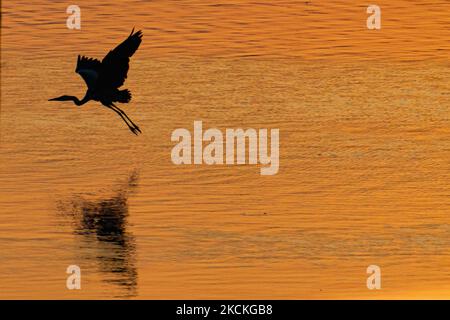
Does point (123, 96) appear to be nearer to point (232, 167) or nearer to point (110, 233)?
point (232, 167)

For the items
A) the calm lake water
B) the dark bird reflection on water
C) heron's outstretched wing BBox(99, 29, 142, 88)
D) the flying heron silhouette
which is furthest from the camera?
the flying heron silhouette

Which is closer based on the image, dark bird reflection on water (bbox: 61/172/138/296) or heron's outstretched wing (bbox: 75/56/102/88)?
dark bird reflection on water (bbox: 61/172/138/296)

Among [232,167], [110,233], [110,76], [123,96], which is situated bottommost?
[110,233]

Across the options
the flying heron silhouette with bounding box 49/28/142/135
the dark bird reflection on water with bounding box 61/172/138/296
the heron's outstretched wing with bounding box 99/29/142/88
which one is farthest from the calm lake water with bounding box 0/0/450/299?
the heron's outstretched wing with bounding box 99/29/142/88

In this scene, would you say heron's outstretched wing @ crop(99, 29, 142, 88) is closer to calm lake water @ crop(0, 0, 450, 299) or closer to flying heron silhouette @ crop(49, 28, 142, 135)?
flying heron silhouette @ crop(49, 28, 142, 135)

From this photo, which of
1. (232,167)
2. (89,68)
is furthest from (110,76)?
(232,167)

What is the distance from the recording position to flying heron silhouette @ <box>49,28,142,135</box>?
19.4 m

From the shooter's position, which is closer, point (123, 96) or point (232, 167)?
point (232, 167)

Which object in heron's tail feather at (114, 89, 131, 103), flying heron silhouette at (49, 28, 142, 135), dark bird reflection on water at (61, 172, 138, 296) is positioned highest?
flying heron silhouette at (49, 28, 142, 135)

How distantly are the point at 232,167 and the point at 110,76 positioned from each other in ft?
6.90

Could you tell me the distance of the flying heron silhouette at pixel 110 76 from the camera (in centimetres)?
1944

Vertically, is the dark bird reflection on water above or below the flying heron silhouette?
below

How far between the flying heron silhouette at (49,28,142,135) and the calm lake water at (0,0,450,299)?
29cm

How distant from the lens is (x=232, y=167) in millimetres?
18531
